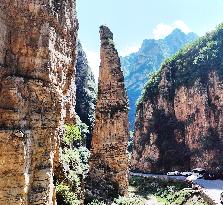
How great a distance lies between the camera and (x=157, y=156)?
216ft

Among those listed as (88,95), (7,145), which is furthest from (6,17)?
(88,95)

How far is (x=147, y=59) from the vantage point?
15188 cm

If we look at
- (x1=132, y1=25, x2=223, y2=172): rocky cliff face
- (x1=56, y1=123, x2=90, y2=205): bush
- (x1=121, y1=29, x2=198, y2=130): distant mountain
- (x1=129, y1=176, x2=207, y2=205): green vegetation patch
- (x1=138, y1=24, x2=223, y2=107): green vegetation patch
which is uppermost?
(x1=121, y1=29, x2=198, y2=130): distant mountain

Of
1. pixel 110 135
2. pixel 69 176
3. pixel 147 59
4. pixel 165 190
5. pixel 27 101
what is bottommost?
pixel 165 190

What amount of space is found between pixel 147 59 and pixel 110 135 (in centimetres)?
12311

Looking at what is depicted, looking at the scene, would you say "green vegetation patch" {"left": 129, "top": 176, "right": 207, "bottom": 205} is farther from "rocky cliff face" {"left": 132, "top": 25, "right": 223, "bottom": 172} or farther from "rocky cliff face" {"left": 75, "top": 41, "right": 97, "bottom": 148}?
"rocky cliff face" {"left": 132, "top": 25, "right": 223, "bottom": 172}

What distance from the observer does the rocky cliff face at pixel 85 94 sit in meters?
55.6

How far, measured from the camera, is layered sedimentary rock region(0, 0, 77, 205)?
12.8 meters

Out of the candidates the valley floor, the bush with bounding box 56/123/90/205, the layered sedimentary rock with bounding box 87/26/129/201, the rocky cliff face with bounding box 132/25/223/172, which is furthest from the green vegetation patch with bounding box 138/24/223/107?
the bush with bounding box 56/123/90/205

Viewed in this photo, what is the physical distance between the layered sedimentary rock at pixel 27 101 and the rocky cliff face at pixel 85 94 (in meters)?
38.4

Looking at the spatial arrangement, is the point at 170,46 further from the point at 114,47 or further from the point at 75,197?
the point at 75,197

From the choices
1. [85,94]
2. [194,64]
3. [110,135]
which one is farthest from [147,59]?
[110,135]

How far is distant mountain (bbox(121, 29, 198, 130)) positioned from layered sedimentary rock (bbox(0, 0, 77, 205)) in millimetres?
120440

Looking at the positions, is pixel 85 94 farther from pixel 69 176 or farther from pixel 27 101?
pixel 27 101
